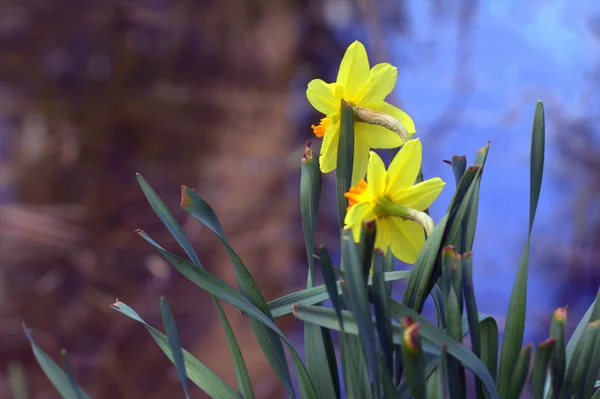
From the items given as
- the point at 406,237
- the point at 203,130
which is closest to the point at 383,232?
the point at 406,237

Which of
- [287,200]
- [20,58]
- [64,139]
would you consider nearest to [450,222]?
[287,200]

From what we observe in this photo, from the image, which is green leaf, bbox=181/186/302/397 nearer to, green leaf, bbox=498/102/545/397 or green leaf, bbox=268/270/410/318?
green leaf, bbox=268/270/410/318

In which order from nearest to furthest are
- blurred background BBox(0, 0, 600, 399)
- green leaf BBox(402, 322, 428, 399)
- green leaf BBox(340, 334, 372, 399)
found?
1. green leaf BBox(402, 322, 428, 399)
2. green leaf BBox(340, 334, 372, 399)
3. blurred background BBox(0, 0, 600, 399)

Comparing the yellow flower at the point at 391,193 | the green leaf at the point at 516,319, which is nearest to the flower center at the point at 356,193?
the yellow flower at the point at 391,193

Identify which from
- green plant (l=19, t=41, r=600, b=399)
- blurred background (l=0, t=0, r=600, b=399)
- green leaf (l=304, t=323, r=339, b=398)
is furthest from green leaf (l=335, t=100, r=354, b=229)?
blurred background (l=0, t=0, r=600, b=399)

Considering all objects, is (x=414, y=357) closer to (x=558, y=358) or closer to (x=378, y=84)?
(x=558, y=358)

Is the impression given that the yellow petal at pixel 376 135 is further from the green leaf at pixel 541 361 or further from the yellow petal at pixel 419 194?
the green leaf at pixel 541 361
